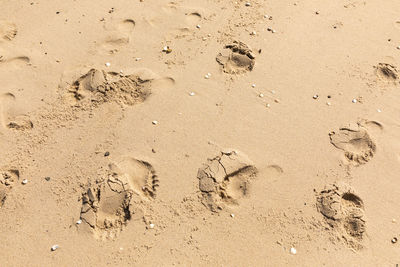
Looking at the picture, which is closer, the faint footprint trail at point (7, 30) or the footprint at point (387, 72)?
the footprint at point (387, 72)

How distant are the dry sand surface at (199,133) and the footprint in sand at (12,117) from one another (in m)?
0.01

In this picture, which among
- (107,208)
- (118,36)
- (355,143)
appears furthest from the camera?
(118,36)

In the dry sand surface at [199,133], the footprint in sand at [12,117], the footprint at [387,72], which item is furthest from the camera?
the footprint at [387,72]

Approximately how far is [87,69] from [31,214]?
1.48 m

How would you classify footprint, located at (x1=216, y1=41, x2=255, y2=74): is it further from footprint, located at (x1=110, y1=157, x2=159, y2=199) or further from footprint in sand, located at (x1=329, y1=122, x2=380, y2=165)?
footprint, located at (x1=110, y1=157, x2=159, y2=199)

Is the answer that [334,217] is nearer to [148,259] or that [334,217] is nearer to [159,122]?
[148,259]

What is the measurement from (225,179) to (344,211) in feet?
3.33

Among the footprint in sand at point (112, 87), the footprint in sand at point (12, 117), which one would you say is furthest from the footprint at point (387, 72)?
Result: the footprint in sand at point (12, 117)

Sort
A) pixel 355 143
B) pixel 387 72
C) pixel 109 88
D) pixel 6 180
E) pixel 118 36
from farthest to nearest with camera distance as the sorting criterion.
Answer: pixel 118 36, pixel 387 72, pixel 109 88, pixel 355 143, pixel 6 180

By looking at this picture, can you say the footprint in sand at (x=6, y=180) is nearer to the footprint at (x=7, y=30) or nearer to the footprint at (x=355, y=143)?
the footprint at (x=7, y=30)

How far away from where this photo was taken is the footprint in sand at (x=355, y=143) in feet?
9.27

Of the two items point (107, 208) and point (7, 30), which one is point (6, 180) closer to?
point (107, 208)

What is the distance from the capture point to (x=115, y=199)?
8.45 feet

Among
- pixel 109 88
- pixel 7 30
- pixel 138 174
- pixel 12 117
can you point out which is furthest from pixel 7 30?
pixel 138 174
